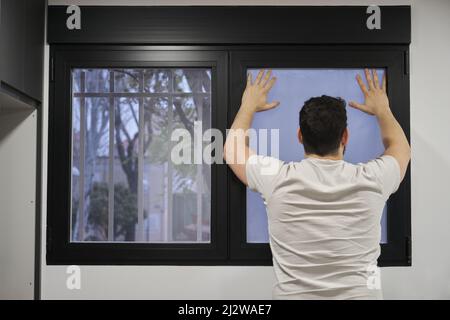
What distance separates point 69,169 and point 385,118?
4.32 feet

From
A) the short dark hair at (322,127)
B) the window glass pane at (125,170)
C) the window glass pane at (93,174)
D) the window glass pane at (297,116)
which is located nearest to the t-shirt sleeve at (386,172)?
the short dark hair at (322,127)

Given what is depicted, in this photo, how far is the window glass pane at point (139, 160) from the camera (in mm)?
2041

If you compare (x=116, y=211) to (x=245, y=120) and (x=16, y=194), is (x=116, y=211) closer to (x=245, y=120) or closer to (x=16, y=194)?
(x=16, y=194)

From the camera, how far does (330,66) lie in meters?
1.80

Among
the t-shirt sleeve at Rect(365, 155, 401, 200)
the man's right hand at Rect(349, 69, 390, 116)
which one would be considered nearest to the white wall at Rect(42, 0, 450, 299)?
the man's right hand at Rect(349, 69, 390, 116)

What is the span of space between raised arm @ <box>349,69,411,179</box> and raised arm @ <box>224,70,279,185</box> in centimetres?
37

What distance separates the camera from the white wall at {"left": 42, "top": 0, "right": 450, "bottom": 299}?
1.78 metres

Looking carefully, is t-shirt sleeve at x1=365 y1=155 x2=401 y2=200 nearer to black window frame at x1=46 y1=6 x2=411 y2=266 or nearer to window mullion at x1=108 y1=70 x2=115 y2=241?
black window frame at x1=46 y1=6 x2=411 y2=266

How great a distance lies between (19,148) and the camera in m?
1.80

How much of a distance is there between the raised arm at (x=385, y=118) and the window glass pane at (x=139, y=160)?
0.69m

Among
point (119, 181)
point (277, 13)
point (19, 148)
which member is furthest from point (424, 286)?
point (119, 181)

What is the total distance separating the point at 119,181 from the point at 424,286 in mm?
2409

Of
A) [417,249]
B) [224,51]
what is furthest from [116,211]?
[417,249]
